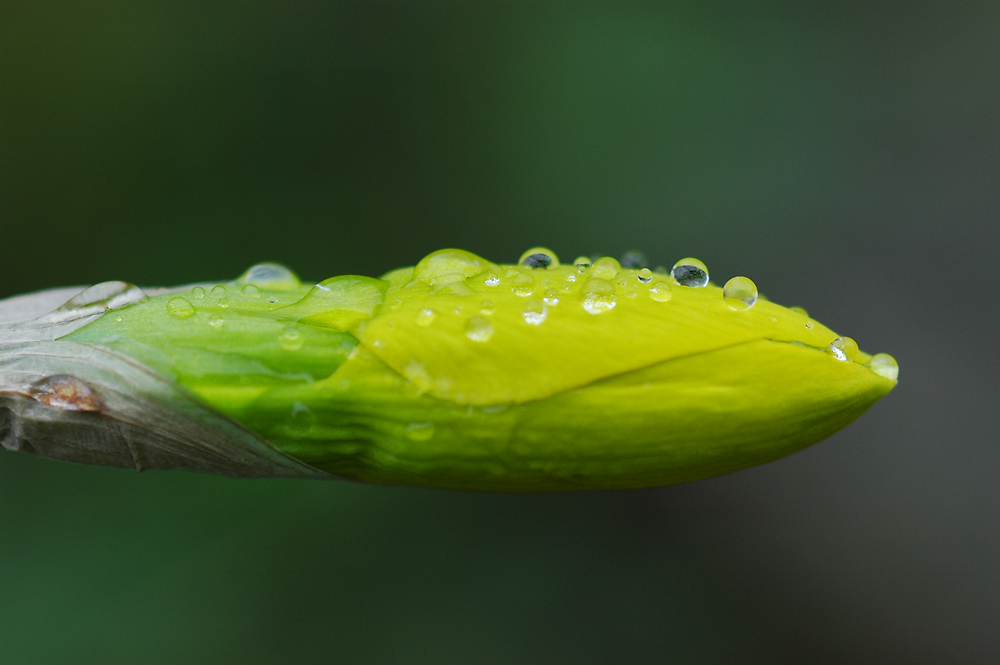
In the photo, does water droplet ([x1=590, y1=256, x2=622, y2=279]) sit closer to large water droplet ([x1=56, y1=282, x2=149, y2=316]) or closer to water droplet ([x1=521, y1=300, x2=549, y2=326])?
water droplet ([x1=521, y1=300, x2=549, y2=326])

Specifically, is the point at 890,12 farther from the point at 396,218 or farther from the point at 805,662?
the point at 805,662

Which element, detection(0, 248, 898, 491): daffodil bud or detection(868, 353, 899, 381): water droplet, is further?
detection(868, 353, 899, 381): water droplet

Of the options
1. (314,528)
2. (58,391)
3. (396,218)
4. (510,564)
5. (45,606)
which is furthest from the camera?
(396,218)

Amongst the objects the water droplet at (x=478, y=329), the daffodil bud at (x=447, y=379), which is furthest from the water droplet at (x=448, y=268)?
the water droplet at (x=478, y=329)

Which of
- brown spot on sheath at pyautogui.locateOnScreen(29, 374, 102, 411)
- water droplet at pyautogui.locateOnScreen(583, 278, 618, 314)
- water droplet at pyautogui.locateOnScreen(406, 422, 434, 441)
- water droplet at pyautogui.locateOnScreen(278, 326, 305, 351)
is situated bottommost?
brown spot on sheath at pyautogui.locateOnScreen(29, 374, 102, 411)

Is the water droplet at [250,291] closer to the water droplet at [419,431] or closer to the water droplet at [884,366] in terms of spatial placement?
the water droplet at [419,431]

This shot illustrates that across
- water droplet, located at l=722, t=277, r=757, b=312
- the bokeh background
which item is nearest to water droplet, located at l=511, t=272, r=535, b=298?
Answer: water droplet, located at l=722, t=277, r=757, b=312

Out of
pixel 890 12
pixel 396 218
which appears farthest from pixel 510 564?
pixel 890 12

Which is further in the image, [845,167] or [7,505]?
[845,167]
